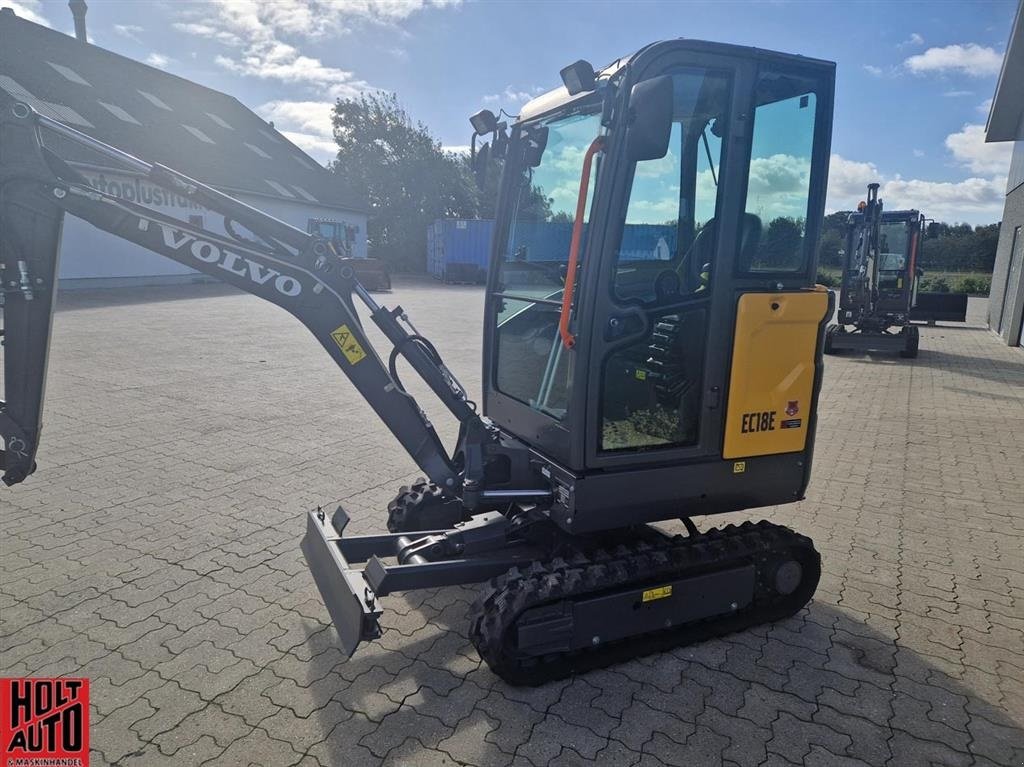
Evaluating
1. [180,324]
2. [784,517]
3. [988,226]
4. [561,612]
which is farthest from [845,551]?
[988,226]

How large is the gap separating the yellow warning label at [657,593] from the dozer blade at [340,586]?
1.32 metres

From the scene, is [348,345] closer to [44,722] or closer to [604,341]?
[604,341]

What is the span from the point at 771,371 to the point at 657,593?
4.21 ft

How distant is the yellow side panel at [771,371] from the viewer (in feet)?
11.3

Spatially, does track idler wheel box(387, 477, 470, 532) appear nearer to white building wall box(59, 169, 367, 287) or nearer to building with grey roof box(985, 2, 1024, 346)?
white building wall box(59, 169, 367, 287)

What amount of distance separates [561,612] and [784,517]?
296cm

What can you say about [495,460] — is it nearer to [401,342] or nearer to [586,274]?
[401,342]

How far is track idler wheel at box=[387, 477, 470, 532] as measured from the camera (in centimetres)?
436

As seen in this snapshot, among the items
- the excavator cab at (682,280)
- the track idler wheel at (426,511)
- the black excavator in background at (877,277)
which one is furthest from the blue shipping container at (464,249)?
the excavator cab at (682,280)

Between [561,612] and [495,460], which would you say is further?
[495,460]

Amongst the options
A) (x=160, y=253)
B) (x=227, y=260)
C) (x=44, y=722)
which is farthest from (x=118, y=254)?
(x=44, y=722)

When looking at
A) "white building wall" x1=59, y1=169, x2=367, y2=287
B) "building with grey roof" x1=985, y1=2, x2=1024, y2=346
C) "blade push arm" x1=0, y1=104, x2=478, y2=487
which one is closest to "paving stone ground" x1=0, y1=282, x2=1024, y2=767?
"blade push arm" x1=0, y1=104, x2=478, y2=487

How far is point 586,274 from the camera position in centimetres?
315

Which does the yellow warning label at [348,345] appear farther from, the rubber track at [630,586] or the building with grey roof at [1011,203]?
the building with grey roof at [1011,203]
